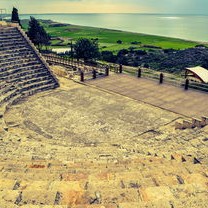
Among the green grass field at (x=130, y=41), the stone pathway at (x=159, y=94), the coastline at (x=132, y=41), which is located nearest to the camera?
the stone pathway at (x=159, y=94)

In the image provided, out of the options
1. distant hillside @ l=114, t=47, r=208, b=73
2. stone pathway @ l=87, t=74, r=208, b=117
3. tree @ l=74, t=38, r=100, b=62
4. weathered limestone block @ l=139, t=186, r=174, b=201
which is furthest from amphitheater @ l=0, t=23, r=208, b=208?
distant hillside @ l=114, t=47, r=208, b=73

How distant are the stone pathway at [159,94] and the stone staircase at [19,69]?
477cm

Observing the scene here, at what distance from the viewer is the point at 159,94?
2345 centimetres

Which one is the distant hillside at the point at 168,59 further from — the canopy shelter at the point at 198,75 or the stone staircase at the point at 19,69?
the stone staircase at the point at 19,69

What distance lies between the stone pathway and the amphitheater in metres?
0.41

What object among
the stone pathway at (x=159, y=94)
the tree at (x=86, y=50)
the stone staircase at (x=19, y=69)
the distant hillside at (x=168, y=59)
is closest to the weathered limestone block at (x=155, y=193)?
the stone pathway at (x=159, y=94)

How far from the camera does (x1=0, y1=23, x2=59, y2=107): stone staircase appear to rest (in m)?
22.2

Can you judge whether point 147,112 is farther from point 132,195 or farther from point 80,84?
point 132,195

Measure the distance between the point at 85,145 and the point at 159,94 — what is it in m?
10.7

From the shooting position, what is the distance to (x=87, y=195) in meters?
6.20

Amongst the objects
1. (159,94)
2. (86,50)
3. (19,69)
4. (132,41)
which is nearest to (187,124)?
(159,94)

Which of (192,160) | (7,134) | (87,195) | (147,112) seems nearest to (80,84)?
(147,112)

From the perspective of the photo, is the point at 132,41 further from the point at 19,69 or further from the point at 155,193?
the point at 155,193

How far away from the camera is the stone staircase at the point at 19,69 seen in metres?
22.2
